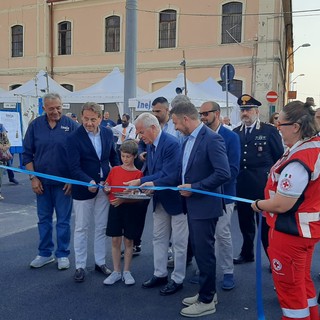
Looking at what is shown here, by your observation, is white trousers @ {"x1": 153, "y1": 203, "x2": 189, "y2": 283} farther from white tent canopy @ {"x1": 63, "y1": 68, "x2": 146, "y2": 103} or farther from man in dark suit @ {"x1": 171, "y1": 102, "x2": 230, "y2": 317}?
white tent canopy @ {"x1": 63, "y1": 68, "x2": 146, "y2": 103}

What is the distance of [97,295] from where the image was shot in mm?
3982

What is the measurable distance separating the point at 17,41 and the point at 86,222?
A: 2562 centimetres

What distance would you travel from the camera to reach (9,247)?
17.7 ft

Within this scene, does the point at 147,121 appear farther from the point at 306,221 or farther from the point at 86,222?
the point at 306,221

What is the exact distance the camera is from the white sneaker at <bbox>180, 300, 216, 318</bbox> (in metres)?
3.55

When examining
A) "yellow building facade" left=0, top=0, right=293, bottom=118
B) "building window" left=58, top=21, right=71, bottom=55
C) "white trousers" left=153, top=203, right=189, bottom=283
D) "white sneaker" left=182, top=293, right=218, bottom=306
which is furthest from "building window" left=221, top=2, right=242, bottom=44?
"white sneaker" left=182, top=293, right=218, bottom=306

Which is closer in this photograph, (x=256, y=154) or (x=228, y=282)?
(x=228, y=282)

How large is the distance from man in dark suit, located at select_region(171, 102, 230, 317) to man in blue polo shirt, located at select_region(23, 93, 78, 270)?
1651mm

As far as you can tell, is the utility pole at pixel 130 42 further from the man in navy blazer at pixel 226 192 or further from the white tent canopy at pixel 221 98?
the man in navy blazer at pixel 226 192

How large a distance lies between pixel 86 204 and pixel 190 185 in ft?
4.65

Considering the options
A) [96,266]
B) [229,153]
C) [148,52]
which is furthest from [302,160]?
[148,52]

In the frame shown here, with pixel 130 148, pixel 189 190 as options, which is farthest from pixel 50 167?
pixel 189 190

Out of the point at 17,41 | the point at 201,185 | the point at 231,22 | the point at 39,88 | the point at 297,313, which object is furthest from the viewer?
the point at 17,41

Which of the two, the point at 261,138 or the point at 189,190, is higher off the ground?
the point at 261,138
